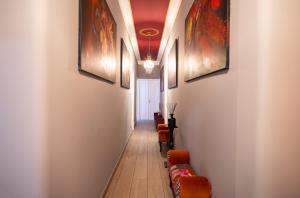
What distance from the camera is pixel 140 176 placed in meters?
2.99

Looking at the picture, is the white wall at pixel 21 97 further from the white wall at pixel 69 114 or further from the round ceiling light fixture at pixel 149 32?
the round ceiling light fixture at pixel 149 32

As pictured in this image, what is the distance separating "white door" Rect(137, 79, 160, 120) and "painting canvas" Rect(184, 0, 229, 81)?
737 cm

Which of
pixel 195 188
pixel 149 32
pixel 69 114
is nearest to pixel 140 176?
pixel 195 188

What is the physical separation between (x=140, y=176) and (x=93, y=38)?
7.29 feet

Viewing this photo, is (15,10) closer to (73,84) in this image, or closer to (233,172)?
(73,84)

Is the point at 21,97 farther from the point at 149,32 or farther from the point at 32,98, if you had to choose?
the point at 149,32

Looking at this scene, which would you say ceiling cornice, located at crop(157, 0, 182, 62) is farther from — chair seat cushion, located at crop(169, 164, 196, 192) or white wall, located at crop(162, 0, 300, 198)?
chair seat cushion, located at crop(169, 164, 196, 192)

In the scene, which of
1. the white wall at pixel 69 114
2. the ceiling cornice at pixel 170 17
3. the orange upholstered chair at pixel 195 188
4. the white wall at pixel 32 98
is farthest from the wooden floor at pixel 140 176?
the ceiling cornice at pixel 170 17

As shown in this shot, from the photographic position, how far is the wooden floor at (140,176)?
8.16ft

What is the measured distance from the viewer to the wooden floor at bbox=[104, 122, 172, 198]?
249cm

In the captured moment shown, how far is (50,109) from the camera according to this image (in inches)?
43.3

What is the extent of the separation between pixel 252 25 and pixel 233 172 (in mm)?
995

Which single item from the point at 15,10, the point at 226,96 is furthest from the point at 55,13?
the point at 226,96

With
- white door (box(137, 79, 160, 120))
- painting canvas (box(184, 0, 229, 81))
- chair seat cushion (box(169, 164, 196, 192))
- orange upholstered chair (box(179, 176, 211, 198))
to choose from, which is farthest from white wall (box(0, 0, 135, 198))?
A: white door (box(137, 79, 160, 120))
